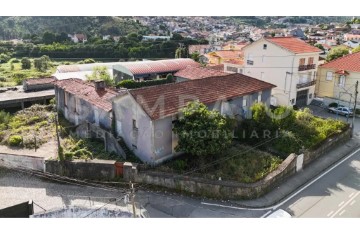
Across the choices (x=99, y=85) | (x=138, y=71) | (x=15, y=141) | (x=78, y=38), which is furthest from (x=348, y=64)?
(x=78, y=38)

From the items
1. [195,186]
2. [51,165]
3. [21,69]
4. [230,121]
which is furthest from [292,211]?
[21,69]

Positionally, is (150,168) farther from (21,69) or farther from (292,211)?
(21,69)

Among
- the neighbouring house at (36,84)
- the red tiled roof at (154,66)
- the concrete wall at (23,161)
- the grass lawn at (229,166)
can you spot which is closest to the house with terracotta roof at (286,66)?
the grass lawn at (229,166)

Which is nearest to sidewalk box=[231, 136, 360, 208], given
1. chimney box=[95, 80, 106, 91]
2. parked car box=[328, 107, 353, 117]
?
parked car box=[328, 107, 353, 117]

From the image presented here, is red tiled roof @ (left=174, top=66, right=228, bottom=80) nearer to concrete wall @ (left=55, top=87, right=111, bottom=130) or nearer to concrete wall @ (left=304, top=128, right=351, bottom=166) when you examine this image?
concrete wall @ (left=55, top=87, right=111, bottom=130)

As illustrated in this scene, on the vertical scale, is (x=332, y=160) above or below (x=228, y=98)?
below

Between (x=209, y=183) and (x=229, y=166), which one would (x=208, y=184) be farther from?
(x=229, y=166)

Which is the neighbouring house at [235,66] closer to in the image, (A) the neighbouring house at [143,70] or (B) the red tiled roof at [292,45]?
(B) the red tiled roof at [292,45]
